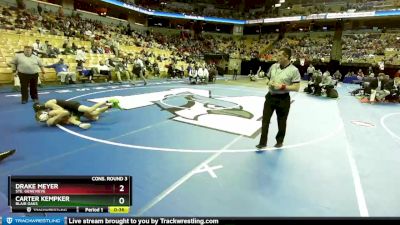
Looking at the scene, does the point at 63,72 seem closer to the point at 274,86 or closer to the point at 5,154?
the point at 5,154

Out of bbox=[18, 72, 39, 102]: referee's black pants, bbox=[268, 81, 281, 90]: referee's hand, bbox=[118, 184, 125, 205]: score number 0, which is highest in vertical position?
bbox=[268, 81, 281, 90]: referee's hand

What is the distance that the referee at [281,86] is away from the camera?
464cm

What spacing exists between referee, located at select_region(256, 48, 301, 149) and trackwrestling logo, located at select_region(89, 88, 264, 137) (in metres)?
1.03

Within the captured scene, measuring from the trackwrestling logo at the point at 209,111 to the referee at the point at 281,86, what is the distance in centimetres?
103

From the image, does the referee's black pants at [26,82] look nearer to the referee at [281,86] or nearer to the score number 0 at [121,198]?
the referee at [281,86]

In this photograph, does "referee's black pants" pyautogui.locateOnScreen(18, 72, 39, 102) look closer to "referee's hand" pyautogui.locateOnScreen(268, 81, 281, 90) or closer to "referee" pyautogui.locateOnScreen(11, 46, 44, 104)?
"referee" pyautogui.locateOnScreen(11, 46, 44, 104)

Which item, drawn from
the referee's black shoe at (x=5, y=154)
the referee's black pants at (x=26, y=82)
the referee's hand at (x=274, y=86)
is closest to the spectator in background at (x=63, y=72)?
the referee's black pants at (x=26, y=82)

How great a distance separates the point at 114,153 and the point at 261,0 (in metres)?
46.1

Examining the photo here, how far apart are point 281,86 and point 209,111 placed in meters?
3.78

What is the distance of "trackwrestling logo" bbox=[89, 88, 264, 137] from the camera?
654 cm

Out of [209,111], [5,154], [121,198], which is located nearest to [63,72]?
[209,111]

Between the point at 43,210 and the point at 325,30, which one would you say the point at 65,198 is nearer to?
the point at 43,210

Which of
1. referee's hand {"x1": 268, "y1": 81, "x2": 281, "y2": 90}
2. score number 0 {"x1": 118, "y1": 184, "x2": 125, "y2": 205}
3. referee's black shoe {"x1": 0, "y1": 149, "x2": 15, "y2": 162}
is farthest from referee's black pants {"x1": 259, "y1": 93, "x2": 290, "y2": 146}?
referee's black shoe {"x1": 0, "y1": 149, "x2": 15, "y2": 162}

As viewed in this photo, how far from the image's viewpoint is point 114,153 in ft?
14.4
